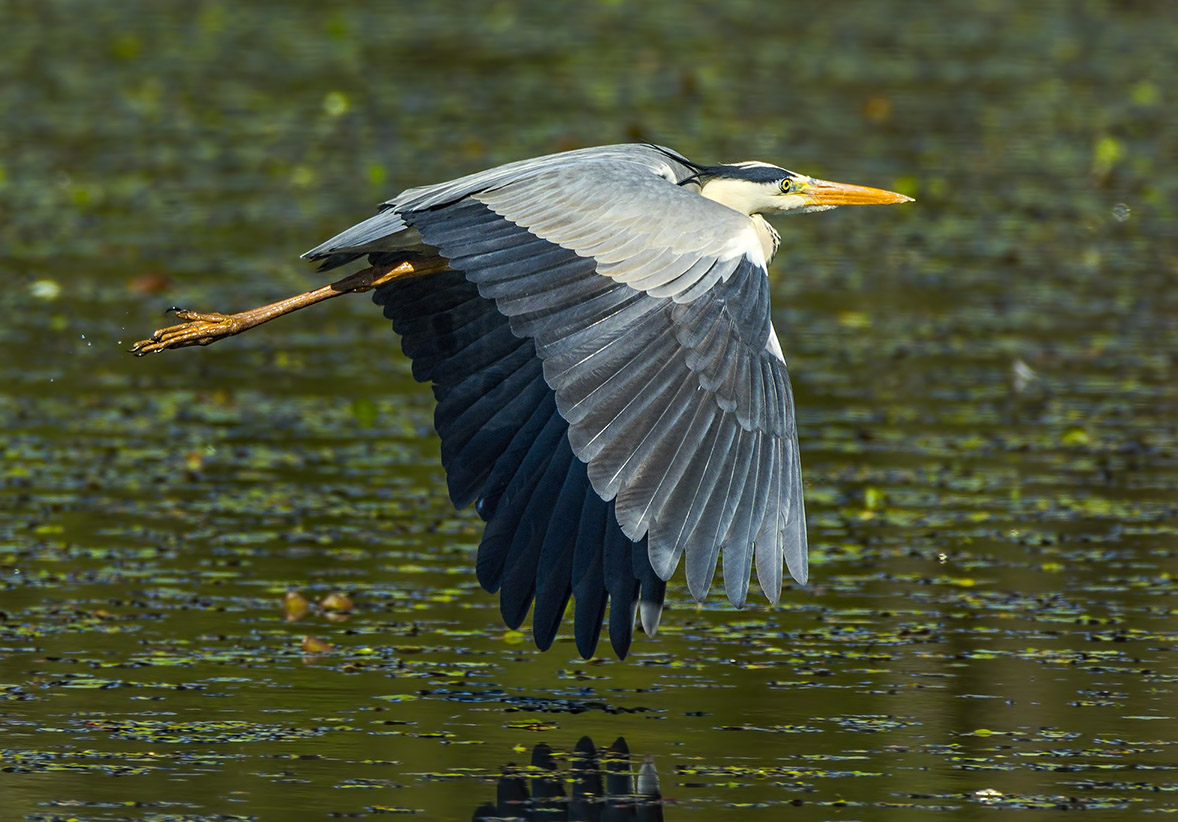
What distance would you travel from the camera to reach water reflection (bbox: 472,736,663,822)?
179 inches

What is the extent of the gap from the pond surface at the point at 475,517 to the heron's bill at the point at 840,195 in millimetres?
1130

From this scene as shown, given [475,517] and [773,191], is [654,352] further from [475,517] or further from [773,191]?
[475,517]

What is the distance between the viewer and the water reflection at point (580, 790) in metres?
4.54

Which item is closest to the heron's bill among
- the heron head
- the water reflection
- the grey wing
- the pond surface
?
the heron head

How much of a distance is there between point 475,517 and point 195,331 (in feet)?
4.45

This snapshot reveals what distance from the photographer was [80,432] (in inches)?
325

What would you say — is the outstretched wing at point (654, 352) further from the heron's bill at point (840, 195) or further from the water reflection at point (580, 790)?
the heron's bill at point (840, 195)

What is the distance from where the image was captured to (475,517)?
24.5ft

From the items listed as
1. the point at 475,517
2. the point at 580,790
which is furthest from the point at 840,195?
the point at 580,790

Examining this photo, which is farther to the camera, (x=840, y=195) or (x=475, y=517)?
(x=475, y=517)

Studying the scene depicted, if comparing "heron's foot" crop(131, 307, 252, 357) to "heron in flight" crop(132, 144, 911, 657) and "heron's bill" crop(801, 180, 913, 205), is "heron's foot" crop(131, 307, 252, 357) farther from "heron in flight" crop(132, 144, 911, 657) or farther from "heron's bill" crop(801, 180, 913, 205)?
"heron's bill" crop(801, 180, 913, 205)

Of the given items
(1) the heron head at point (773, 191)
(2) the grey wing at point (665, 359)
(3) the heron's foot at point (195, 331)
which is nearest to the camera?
(2) the grey wing at point (665, 359)

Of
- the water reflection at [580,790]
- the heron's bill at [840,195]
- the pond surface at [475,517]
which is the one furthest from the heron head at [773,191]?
the water reflection at [580,790]

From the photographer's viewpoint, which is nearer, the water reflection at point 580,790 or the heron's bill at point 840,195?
the water reflection at point 580,790
